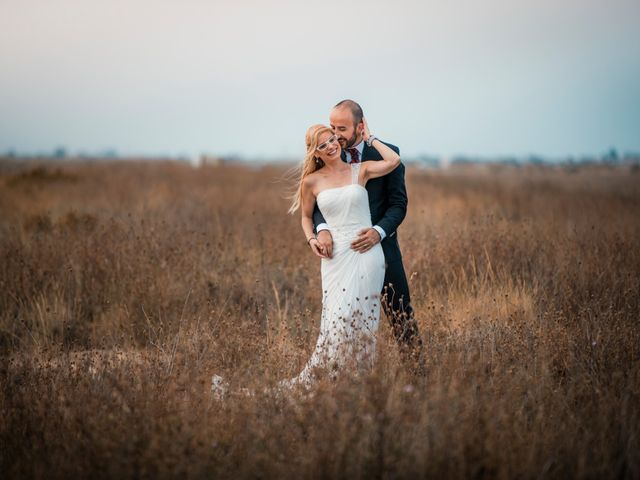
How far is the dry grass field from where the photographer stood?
2777 mm

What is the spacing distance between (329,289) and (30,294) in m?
3.98

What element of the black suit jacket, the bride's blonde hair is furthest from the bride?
the black suit jacket

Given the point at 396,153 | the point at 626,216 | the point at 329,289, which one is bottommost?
the point at 626,216

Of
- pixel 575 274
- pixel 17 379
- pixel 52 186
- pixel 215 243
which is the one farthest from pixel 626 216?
pixel 52 186

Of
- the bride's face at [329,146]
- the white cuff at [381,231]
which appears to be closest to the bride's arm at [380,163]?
the bride's face at [329,146]

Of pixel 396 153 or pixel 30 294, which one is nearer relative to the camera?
pixel 396 153

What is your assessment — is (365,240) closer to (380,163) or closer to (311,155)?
(380,163)

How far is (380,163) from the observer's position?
399 cm

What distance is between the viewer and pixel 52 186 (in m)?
17.5

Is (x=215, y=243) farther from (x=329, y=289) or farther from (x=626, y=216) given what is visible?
(x=626, y=216)

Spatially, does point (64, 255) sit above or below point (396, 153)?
below

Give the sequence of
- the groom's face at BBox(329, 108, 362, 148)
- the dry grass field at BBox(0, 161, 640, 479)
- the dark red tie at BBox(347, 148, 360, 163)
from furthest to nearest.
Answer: the dark red tie at BBox(347, 148, 360, 163) < the groom's face at BBox(329, 108, 362, 148) < the dry grass field at BBox(0, 161, 640, 479)

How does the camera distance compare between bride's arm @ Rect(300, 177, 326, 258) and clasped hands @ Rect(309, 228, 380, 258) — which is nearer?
clasped hands @ Rect(309, 228, 380, 258)

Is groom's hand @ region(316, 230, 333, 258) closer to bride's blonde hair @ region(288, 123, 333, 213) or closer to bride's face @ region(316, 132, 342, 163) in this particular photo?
bride's blonde hair @ region(288, 123, 333, 213)
